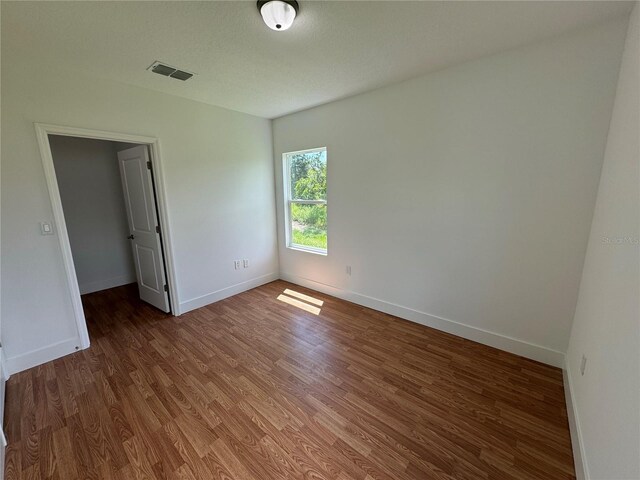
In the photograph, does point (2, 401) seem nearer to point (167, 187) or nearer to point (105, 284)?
point (167, 187)

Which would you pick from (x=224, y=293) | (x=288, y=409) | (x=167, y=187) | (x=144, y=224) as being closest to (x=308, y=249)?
(x=224, y=293)

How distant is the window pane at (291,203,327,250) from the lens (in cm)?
370

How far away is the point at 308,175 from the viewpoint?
377 cm

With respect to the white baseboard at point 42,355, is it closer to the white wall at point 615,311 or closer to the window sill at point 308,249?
the window sill at point 308,249

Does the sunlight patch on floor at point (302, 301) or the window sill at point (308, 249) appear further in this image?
the window sill at point (308, 249)

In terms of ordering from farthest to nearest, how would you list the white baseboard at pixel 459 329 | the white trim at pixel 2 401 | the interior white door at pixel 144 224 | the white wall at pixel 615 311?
the interior white door at pixel 144 224, the white baseboard at pixel 459 329, the white trim at pixel 2 401, the white wall at pixel 615 311

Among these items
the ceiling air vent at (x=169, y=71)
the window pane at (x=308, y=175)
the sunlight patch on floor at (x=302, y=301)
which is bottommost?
the sunlight patch on floor at (x=302, y=301)

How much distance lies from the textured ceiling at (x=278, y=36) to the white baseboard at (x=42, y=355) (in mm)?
2425

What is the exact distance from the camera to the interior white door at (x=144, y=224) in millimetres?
3016

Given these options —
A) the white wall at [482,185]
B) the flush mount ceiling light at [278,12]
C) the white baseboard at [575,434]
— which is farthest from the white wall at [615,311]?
the flush mount ceiling light at [278,12]

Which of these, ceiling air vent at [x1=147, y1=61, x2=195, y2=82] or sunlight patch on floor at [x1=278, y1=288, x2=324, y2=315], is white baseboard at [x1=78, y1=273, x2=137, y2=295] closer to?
sunlight patch on floor at [x1=278, y1=288, x2=324, y2=315]

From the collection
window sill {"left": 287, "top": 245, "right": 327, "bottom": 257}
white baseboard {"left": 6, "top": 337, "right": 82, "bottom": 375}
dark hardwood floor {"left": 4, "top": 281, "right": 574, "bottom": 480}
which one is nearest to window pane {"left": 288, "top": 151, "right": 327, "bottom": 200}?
window sill {"left": 287, "top": 245, "right": 327, "bottom": 257}

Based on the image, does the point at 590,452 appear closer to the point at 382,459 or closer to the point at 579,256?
the point at 382,459

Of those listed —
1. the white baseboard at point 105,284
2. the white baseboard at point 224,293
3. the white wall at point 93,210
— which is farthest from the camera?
the white baseboard at point 105,284
